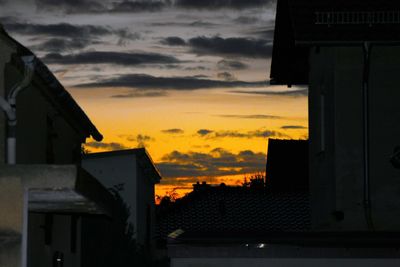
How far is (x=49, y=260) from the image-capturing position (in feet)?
84.7

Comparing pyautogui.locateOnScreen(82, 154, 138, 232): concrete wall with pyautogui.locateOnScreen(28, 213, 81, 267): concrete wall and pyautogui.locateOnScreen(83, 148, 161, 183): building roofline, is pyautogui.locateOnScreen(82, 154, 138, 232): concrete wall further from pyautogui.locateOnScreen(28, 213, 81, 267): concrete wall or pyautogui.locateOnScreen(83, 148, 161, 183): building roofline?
pyautogui.locateOnScreen(28, 213, 81, 267): concrete wall

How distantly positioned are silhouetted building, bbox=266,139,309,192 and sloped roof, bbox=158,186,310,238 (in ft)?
12.1

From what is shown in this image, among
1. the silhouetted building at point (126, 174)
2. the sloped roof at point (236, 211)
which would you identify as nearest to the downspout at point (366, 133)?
the silhouetted building at point (126, 174)

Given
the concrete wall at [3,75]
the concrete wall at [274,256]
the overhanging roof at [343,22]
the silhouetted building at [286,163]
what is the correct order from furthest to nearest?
the silhouetted building at [286,163] < the overhanging roof at [343,22] < the concrete wall at [274,256] < the concrete wall at [3,75]

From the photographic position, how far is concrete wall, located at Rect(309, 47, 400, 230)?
80.8ft

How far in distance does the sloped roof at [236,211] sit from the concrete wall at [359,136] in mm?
27711

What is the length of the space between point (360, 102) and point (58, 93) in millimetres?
6888

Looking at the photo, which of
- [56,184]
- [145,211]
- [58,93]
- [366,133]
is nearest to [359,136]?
Result: [366,133]

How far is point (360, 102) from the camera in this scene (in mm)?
24969

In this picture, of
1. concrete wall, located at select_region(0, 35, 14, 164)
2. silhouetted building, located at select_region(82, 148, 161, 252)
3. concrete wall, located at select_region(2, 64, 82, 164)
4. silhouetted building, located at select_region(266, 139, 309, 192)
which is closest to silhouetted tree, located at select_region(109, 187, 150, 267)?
silhouetted building, located at select_region(82, 148, 161, 252)

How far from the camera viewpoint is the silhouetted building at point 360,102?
24.4m

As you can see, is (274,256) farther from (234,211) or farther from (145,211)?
(234,211)

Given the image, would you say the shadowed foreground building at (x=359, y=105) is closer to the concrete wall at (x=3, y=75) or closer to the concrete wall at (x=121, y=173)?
the concrete wall at (x=3, y=75)

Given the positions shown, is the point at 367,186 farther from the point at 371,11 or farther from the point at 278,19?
the point at 278,19
